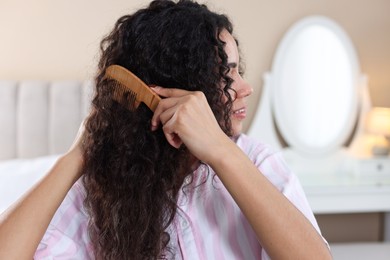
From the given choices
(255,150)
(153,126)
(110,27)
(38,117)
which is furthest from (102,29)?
(153,126)

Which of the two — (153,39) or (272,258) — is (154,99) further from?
(272,258)

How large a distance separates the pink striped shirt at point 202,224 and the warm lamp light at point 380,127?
1648mm

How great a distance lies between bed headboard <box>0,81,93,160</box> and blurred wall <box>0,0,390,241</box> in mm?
166

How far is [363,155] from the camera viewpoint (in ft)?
8.72

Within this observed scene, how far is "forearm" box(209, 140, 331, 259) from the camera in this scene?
854 mm

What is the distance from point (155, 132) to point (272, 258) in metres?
0.29

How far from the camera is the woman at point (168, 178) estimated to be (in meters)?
0.87

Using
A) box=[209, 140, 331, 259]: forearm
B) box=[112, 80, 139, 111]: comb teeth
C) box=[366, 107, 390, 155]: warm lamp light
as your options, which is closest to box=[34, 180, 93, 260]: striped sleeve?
box=[112, 80, 139, 111]: comb teeth

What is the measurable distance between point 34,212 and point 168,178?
244 mm

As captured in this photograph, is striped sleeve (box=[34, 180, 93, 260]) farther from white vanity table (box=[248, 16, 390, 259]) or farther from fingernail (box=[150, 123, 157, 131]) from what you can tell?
white vanity table (box=[248, 16, 390, 259])

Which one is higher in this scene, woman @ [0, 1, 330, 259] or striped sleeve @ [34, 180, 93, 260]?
woman @ [0, 1, 330, 259]

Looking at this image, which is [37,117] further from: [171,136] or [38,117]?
[171,136]

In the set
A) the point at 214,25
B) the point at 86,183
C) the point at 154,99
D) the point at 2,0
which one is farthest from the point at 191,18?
the point at 2,0

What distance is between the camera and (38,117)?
7.73ft
